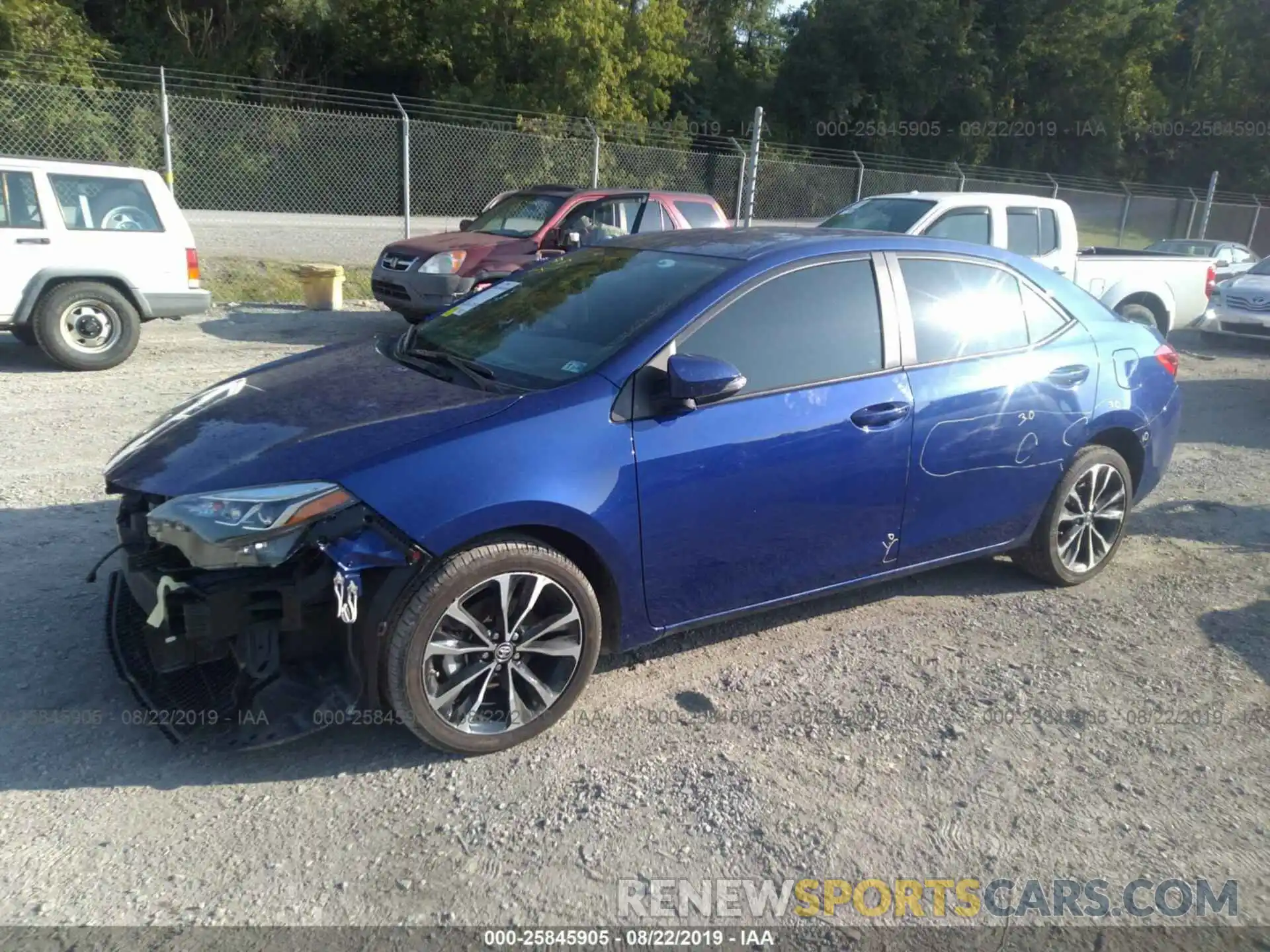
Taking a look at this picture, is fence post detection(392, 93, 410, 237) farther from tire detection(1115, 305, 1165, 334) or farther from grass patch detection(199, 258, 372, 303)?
tire detection(1115, 305, 1165, 334)

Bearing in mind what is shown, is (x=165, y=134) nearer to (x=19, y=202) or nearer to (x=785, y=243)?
(x=19, y=202)

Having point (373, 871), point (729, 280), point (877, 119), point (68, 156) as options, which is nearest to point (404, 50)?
point (68, 156)

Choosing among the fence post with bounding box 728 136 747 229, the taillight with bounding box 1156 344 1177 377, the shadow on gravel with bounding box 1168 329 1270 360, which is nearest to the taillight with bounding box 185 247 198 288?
the taillight with bounding box 1156 344 1177 377

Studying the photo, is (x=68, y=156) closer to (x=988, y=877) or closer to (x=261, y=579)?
(x=261, y=579)

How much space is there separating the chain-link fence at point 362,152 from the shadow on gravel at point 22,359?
15.9 ft

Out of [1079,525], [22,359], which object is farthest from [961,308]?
[22,359]

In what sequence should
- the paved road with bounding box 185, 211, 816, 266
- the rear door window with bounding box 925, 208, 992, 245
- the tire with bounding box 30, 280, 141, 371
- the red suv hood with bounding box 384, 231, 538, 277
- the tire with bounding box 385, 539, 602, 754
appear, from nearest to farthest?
the tire with bounding box 385, 539, 602, 754 < the tire with bounding box 30, 280, 141, 371 < the rear door window with bounding box 925, 208, 992, 245 < the red suv hood with bounding box 384, 231, 538, 277 < the paved road with bounding box 185, 211, 816, 266

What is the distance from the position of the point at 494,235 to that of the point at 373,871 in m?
9.42

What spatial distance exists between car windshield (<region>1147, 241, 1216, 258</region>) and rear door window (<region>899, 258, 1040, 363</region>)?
1924 cm

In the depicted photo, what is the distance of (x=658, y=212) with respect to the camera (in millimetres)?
→ 11711

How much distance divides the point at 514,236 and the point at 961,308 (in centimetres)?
767

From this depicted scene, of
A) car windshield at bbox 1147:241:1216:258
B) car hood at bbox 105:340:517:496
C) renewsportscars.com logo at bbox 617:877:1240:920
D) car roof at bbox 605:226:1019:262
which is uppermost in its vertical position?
car roof at bbox 605:226:1019:262

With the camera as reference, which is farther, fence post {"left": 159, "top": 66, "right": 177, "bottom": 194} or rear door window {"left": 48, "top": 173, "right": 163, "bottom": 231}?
fence post {"left": 159, "top": 66, "right": 177, "bottom": 194}

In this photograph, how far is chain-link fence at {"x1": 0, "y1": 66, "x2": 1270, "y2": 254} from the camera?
563 inches
